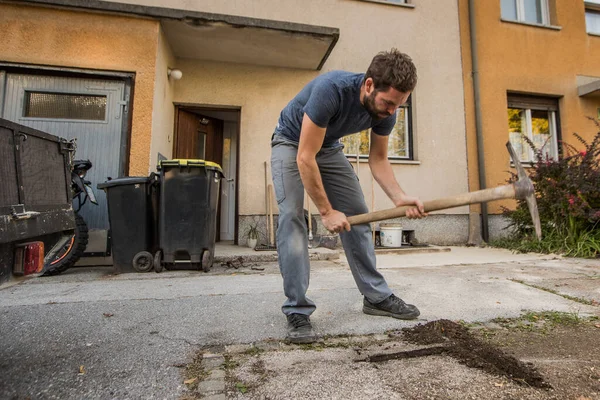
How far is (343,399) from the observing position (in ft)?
3.58

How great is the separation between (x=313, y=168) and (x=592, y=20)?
31.4ft

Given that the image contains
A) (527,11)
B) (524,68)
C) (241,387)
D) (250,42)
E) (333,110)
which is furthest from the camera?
(527,11)

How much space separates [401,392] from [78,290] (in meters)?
2.64

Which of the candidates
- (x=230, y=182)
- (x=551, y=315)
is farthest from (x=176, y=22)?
(x=551, y=315)

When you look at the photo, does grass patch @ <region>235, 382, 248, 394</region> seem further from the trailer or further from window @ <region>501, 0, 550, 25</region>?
window @ <region>501, 0, 550, 25</region>

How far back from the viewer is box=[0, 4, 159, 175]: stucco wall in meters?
4.06

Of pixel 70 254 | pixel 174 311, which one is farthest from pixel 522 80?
pixel 70 254

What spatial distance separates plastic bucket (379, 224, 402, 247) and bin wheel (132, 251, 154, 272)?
3451 mm

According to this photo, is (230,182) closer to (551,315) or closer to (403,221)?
(403,221)

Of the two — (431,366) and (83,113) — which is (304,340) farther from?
(83,113)

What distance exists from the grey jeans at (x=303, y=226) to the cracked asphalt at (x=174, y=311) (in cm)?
19

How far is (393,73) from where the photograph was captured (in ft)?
5.01

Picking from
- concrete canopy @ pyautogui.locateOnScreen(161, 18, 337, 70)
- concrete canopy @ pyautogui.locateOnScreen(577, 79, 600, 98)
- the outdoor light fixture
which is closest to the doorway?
the outdoor light fixture

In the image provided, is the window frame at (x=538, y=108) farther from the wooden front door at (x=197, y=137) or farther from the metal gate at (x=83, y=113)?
the metal gate at (x=83, y=113)
